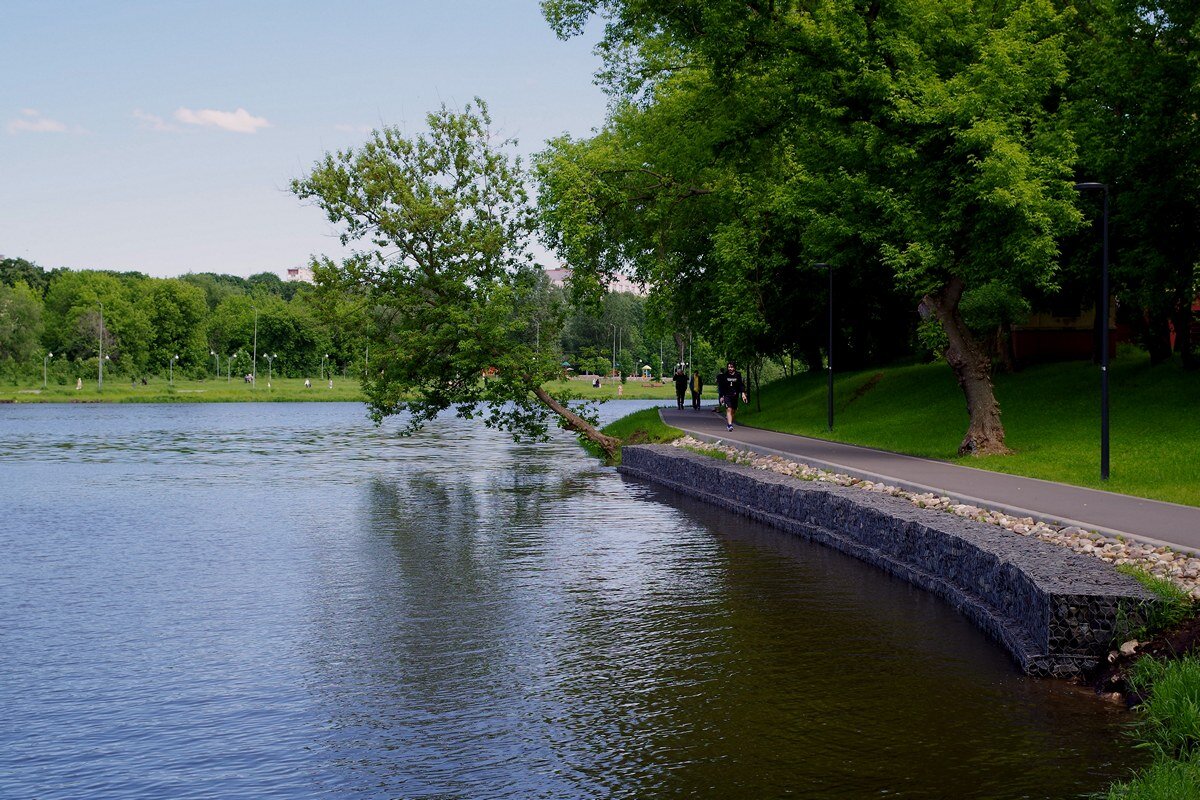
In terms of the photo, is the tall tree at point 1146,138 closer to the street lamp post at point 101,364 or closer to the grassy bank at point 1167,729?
the grassy bank at point 1167,729

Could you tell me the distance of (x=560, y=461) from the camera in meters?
39.7

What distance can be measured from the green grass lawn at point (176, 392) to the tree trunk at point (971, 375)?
2688 inches

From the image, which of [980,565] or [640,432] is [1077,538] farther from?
[640,432]

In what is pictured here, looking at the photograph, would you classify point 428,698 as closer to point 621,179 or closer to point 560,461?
point 560,461

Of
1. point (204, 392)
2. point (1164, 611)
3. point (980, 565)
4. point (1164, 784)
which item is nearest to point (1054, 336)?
point (980, 565)

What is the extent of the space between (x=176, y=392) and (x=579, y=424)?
269ft

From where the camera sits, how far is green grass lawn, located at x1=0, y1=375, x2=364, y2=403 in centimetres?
10419

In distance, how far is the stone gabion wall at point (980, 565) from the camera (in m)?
11.1

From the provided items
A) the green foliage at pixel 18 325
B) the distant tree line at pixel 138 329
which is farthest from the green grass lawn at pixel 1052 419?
the green foliage at pixel 18 325

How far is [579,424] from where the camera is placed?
40375mm

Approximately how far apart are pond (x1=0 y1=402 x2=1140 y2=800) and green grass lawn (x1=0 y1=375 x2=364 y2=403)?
7433 cm

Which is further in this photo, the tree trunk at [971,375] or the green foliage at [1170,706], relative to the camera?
the tree trunk at [971,375]

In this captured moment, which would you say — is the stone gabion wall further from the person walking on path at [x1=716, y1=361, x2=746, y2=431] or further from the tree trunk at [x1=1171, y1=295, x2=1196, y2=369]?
the tree trunk at [x1=1171, y1=295, x2=1196, y2=369]

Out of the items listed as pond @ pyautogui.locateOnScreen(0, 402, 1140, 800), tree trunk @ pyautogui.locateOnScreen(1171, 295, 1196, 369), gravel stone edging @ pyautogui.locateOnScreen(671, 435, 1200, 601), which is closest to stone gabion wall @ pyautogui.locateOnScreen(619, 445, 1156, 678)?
pond @ pyautogui.locateOnScreen(0, 402, 1140, 800)
